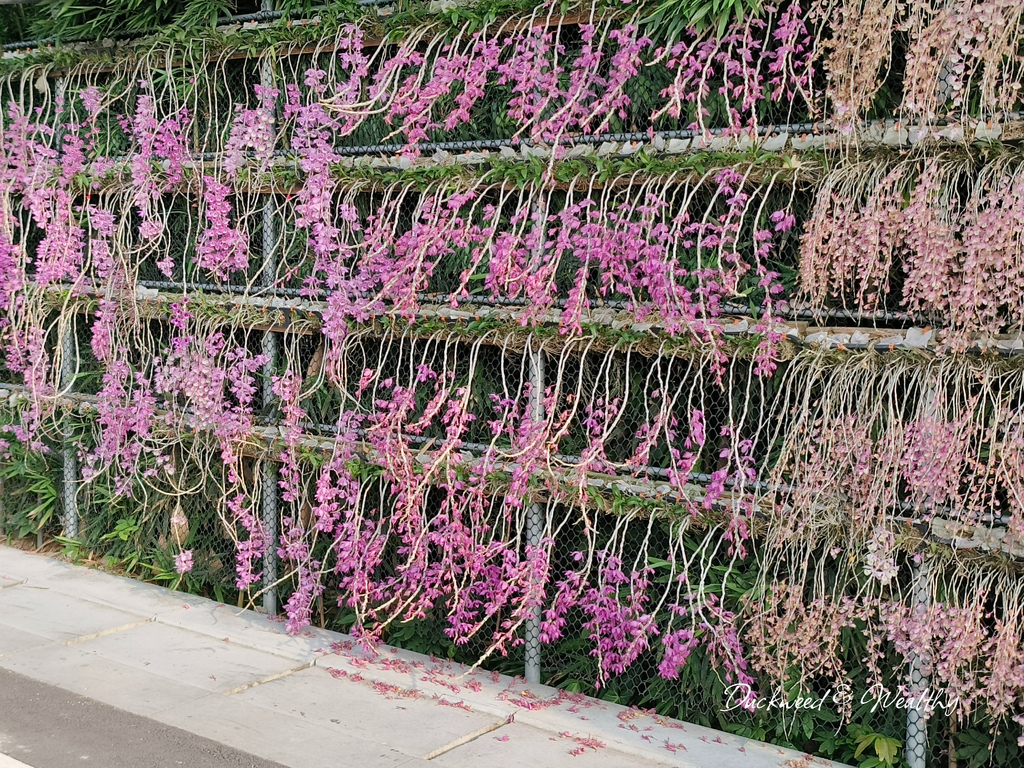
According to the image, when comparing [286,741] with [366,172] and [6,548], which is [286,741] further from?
[6,548]

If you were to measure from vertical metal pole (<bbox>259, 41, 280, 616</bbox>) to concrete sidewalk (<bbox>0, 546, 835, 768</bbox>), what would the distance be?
181mm

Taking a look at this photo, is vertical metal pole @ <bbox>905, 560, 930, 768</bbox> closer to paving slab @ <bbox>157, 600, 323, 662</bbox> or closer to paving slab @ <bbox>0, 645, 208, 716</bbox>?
paving slab @ <bbox>157, 600, 323, 662</bbox>

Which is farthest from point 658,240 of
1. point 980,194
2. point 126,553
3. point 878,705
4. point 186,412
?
point 126,553

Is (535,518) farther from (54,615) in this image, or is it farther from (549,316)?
(54,615)

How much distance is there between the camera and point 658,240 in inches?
165

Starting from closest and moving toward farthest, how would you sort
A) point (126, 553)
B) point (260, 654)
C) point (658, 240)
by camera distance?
1. point (658, 240)
2. point (260, 654)
3. point (126, 553)

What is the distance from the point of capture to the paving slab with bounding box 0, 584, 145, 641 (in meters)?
4.98

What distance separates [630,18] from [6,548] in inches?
181

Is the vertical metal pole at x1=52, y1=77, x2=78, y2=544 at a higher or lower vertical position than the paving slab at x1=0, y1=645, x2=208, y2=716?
higher

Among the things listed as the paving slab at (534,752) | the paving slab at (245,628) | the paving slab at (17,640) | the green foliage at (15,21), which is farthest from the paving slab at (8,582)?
the green foliage at (15,21)

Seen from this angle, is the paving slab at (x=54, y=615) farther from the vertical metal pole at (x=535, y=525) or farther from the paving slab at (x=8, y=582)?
the vertical metal pole at (x=535, y=525)

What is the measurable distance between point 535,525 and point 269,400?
1.62 metres

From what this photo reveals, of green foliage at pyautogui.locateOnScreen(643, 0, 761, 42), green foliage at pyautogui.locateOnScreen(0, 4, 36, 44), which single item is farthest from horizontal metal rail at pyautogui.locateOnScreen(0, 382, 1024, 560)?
green foliage at pyautogui.locateOnScreen(0, 4, 36, 44)

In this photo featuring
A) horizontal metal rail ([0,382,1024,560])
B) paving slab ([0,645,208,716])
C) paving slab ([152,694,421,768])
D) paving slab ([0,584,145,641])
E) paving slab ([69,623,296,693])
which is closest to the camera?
horizontal metal rail ([0,382,1024,560])
